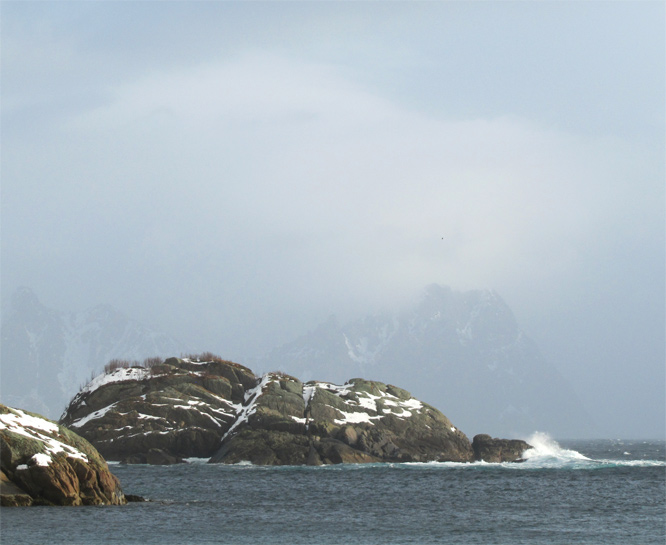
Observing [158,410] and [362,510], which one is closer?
[362,510]

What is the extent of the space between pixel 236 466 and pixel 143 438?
65.0 feet

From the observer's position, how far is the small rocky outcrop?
5378cm

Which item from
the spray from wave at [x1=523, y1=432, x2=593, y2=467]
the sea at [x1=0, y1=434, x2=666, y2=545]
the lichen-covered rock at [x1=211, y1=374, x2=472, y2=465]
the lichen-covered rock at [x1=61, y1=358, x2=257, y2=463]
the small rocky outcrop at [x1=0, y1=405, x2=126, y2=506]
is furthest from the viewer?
the spray from wave at [x1=523, y1=432, x2=593, y2=467]

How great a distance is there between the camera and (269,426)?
4648 inches

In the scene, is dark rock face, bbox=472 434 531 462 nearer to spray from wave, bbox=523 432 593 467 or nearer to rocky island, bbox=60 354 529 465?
rocky island, bbox=60 354 529 465

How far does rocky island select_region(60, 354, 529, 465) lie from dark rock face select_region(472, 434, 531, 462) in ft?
0.62

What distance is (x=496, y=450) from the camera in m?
130

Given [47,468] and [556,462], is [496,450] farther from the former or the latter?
[47,468]

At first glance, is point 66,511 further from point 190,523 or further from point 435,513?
point 435,513

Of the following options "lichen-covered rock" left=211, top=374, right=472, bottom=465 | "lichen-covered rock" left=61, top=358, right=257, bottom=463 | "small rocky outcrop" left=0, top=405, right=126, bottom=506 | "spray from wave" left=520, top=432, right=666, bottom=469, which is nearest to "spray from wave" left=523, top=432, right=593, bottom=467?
"spray from wave" left=520, top=432, right=666, bottom=469

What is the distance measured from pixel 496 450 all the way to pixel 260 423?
40.9 metres

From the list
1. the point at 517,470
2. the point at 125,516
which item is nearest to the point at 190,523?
the point at 125,516

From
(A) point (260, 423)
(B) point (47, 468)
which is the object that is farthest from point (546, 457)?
(B) point (47, 468)

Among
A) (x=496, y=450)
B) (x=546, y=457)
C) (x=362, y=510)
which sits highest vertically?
(x=496, y=450)
